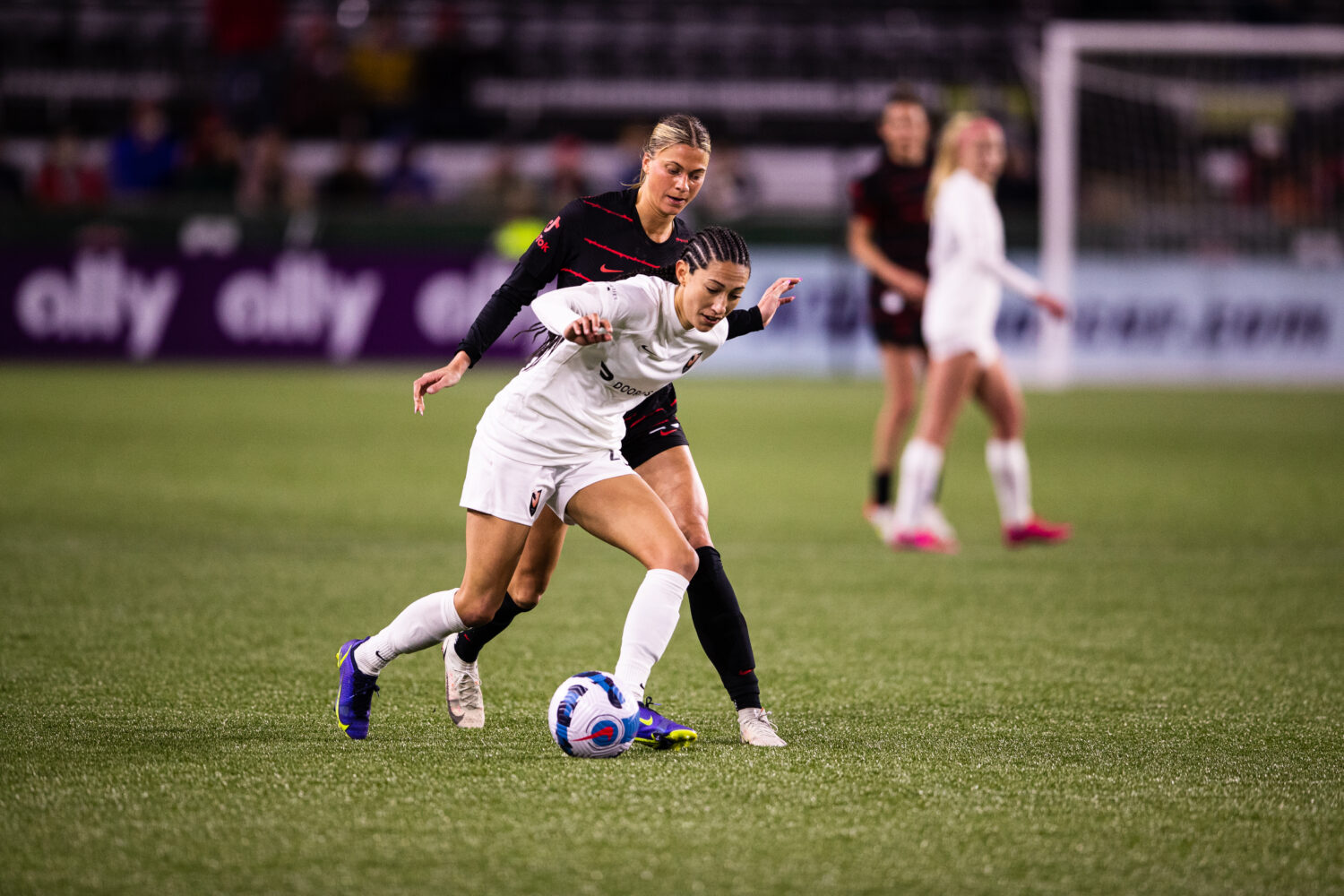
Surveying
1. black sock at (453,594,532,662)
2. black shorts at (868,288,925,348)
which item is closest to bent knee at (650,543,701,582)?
black sock at (453,594,532,662)

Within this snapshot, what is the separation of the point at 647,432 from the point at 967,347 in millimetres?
3307

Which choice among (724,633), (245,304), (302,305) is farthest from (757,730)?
(245,304)

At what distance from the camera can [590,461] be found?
4102mm

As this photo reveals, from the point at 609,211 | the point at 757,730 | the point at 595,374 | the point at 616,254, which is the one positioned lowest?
the point at 757,730

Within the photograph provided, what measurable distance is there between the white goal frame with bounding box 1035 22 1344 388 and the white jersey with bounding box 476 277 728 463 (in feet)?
39.3

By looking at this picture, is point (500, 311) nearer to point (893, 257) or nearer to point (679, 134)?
point (679, 134)

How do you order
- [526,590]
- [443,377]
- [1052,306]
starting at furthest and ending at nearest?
[1052,306] → [526,590] → [443,377]

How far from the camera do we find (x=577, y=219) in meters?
4.37

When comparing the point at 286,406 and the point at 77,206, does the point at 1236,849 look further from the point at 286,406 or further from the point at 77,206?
the point at 77,206

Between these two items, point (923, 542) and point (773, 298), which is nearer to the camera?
point (773, 298)

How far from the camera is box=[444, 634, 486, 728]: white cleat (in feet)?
14.1

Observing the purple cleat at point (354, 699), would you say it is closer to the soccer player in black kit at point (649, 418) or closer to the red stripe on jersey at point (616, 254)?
the soccer player in black kit at point (649, 418)

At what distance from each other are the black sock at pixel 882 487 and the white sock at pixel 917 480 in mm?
396

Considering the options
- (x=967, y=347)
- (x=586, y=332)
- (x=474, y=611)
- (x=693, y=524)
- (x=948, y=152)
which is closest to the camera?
(x=586, y=332)
